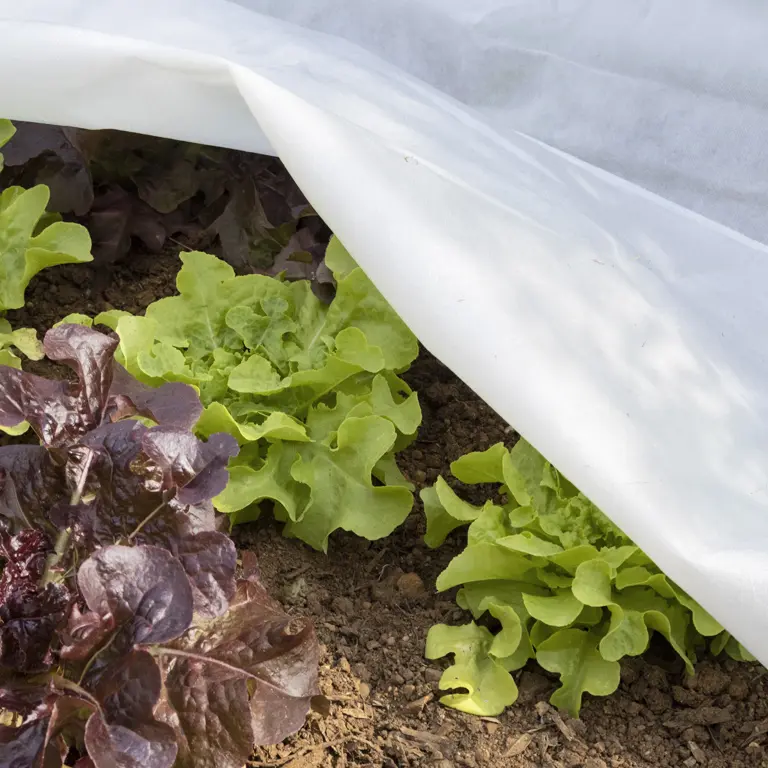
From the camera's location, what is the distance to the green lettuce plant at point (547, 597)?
1269mm

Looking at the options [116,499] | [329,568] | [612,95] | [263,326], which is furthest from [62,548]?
[612,95]

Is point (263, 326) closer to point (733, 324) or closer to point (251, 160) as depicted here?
point (251, 160)

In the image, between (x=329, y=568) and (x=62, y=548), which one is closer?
(x=62, y=548)

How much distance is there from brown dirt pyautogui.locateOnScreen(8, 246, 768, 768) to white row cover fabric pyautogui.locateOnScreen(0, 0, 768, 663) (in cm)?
25

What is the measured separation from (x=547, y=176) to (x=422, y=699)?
2.41ft

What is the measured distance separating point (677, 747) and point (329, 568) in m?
0.55

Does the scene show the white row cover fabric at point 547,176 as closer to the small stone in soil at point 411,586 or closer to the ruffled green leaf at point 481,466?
the ruffled green leaf at point 481,466

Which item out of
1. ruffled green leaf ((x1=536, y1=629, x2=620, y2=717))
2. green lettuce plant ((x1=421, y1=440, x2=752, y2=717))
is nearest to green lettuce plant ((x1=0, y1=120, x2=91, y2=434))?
green lettuce plant ((x1=421, y1=440, x2=752, y2=717))

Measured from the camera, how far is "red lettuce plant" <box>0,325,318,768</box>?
0.93 m

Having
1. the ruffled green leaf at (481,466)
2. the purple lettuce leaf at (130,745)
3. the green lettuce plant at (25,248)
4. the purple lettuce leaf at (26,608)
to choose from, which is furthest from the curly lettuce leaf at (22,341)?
the purple lettuce leaf at (130,745)

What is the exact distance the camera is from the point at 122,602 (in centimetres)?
93

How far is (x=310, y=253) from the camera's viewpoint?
1721mm

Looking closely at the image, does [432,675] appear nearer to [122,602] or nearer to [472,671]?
[472,671]

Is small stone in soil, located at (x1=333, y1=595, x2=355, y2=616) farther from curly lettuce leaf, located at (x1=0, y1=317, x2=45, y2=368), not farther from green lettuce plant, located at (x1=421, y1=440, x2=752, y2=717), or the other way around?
curly lettuce leaf, located at (x1=0, y1=317, x2=45, y2=368)
